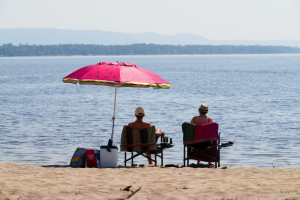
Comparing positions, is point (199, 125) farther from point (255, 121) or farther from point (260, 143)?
point (255, 121)

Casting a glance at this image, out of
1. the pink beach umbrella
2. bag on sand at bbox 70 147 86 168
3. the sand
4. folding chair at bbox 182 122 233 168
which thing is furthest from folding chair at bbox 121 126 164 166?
the pink beach umbrella

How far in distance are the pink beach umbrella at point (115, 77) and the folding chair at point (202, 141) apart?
1048 millimetres

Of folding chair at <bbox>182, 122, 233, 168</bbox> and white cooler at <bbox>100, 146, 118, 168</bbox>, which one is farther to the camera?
folding chair at <bbox>182, 122, 233, 168</bbox>

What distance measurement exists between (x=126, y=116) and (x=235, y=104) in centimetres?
907

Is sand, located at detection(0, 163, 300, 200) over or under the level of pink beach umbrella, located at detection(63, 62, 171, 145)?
under

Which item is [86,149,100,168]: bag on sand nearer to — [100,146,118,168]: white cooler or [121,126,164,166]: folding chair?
[100,146,118,168]: white cooler

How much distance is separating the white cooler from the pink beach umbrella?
49.3 inches

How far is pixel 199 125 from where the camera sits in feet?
28.0

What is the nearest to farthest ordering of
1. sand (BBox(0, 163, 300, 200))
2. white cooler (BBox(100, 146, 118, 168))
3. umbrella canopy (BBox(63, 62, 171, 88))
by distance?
1. sand (BBox(0, 163, 300, 200))
2. umbrella canopy (BBox(63, 62, 171, 88))
3. white cooler (BBox(100, 146, 118, 168))

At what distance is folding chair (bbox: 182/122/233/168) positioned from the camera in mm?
8508

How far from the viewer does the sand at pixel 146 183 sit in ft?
19.3

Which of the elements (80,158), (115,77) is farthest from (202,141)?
(80,158)

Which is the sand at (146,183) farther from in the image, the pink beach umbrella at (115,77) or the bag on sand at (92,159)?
the pink beach umbrella at (115,77)

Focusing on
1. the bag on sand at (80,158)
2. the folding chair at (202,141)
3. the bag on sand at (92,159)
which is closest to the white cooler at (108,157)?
the bag on sand at (92,159)
